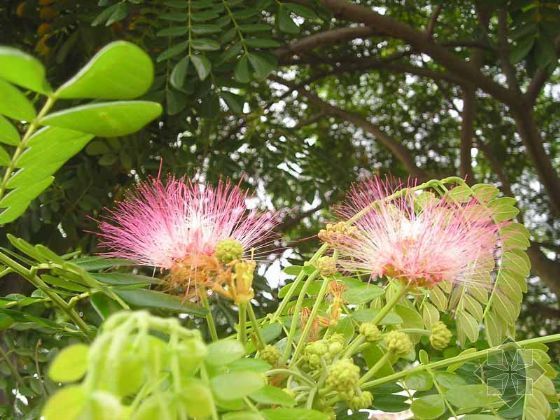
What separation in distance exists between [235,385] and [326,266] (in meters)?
0.26

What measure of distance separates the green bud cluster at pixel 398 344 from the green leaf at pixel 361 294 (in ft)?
0.25

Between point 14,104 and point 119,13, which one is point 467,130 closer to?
point 119,13

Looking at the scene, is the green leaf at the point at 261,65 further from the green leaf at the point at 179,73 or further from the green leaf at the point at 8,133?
the green leaf at the point at 8,133

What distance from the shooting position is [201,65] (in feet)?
4.53

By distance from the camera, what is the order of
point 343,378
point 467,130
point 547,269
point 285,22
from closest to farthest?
point 343,378 < point 285,22 < point 547,269 < point 467,130

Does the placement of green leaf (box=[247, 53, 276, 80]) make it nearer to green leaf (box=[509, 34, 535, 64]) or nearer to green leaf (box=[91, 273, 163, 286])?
green leaf (box=[509, 34, 535, 64])

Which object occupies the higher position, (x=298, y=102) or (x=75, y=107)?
(x=298, y=102)

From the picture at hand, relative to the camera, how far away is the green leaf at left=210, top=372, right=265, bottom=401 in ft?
1.45

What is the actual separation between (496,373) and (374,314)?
135 millimetres

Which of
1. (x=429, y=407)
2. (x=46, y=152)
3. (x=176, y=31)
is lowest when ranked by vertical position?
(x=429, y=407)

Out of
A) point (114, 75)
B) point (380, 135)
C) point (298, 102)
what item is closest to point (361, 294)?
point (114, 75)

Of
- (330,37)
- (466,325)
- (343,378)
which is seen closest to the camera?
(343,378)

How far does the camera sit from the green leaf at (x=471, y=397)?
2.23 ft

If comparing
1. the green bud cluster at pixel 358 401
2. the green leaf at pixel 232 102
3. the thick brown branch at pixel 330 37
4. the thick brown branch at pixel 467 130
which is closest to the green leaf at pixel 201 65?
the green leaf at pixel 232 102
